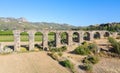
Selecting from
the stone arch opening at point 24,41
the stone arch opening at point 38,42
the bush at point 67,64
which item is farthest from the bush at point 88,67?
the stone arch opening at point 38,42

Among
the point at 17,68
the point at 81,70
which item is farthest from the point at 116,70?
the point at 17,68

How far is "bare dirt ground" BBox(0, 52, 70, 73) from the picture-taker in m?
30.5

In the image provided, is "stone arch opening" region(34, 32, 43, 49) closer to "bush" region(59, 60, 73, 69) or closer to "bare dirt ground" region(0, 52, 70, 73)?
"bare dirt ground" region(0, 52, 70, 73)

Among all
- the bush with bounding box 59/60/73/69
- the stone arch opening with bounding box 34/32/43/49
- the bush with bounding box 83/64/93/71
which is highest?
the stone arch opening with bounding box 34/32/43/49

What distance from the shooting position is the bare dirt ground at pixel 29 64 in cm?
3049

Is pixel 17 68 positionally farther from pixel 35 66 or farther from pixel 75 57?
pixel 75 57

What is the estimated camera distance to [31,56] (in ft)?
126

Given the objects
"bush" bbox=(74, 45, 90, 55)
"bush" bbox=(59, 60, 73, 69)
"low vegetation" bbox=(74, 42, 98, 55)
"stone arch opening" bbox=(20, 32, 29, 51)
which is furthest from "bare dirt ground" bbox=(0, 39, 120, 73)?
"stone arch opening" bbox=(20, 32, 29, 51)

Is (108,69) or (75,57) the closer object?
(108,69)

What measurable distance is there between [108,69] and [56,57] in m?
8.21

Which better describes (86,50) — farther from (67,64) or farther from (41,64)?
(41,64)

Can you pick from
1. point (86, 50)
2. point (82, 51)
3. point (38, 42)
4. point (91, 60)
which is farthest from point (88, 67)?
point (38, 42)

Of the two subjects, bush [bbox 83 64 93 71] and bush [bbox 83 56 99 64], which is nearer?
bush [bbox 83 64 93 71]

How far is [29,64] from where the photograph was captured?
33250 mm
